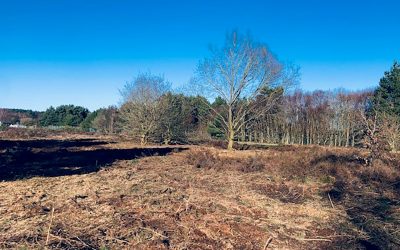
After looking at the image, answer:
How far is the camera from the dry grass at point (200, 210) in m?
4.69

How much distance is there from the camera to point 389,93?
→ 38344 mm

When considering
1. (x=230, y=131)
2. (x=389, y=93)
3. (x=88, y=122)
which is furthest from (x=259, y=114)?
(x=88, y=122)

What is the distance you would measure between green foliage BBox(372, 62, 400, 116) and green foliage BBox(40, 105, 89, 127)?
49.7 meters

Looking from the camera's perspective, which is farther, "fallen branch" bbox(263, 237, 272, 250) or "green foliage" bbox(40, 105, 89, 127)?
"green foliage" bbox(40, 105, 89, 127)

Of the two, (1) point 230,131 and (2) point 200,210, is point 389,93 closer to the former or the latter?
(1) point 230,131

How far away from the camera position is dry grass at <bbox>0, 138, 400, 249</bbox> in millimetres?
4691

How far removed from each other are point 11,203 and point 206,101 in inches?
698

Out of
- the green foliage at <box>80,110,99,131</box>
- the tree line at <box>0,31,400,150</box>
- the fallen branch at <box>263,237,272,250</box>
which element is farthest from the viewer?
the green foliage at <box>80,110,99,131</box>

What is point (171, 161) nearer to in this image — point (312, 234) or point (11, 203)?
point (11, 203)

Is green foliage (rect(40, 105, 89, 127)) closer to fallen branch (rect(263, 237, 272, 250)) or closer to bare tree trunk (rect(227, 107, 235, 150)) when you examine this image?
bare tree trunk (rect(227, 107, 235, 150))

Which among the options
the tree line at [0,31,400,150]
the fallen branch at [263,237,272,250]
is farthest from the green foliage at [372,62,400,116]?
the fallen branch at [263,237,272,250]

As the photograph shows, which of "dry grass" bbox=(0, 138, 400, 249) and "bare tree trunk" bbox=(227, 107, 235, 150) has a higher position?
"bare tree trunk" bbox=(227, 107, 235, 150)

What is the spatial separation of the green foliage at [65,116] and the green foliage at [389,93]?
Result: 4967 cm

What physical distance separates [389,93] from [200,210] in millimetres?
39346
